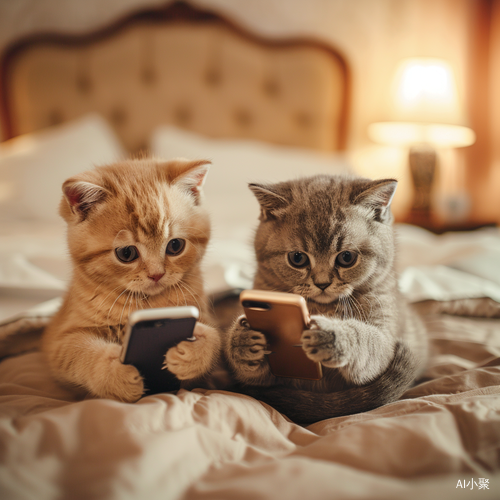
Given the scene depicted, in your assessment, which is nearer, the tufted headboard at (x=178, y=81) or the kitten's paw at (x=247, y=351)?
the kitten's paw at (x=247, y=351)

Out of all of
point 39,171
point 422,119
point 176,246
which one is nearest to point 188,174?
point 176,246

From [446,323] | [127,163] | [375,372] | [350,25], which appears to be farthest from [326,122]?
[375,372]

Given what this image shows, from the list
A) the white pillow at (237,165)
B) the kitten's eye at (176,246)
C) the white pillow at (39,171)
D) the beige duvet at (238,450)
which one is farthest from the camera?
the white pillow at (237,165)

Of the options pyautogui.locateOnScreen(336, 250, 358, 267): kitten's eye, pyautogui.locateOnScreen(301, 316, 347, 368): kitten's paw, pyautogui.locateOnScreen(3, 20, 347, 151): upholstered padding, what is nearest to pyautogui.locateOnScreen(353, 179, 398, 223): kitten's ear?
pyautogui.locateOnScreen(336, 250, 358, 267): kitten's eye

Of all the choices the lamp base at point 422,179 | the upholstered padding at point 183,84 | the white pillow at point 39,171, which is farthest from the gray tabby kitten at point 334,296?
the lamp base at point 422,179

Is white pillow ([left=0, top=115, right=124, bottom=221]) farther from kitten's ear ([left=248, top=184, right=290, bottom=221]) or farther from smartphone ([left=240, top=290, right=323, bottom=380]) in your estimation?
smartphone ([left=240, top=290, right=323, bottom=380])

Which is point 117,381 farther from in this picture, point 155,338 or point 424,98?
point 424,98

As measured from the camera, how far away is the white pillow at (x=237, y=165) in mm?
2223

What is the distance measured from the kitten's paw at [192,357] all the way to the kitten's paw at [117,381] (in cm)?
6

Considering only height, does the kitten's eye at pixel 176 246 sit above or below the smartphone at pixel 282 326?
above

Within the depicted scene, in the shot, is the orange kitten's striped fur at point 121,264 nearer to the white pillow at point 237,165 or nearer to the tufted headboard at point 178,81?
the white pillow at point 237,165

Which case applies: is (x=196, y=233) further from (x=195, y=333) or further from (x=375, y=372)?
(x=375, y=372)

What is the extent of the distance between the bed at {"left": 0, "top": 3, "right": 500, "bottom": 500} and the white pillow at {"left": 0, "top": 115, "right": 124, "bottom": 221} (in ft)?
0.03

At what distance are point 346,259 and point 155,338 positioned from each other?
0.44m
